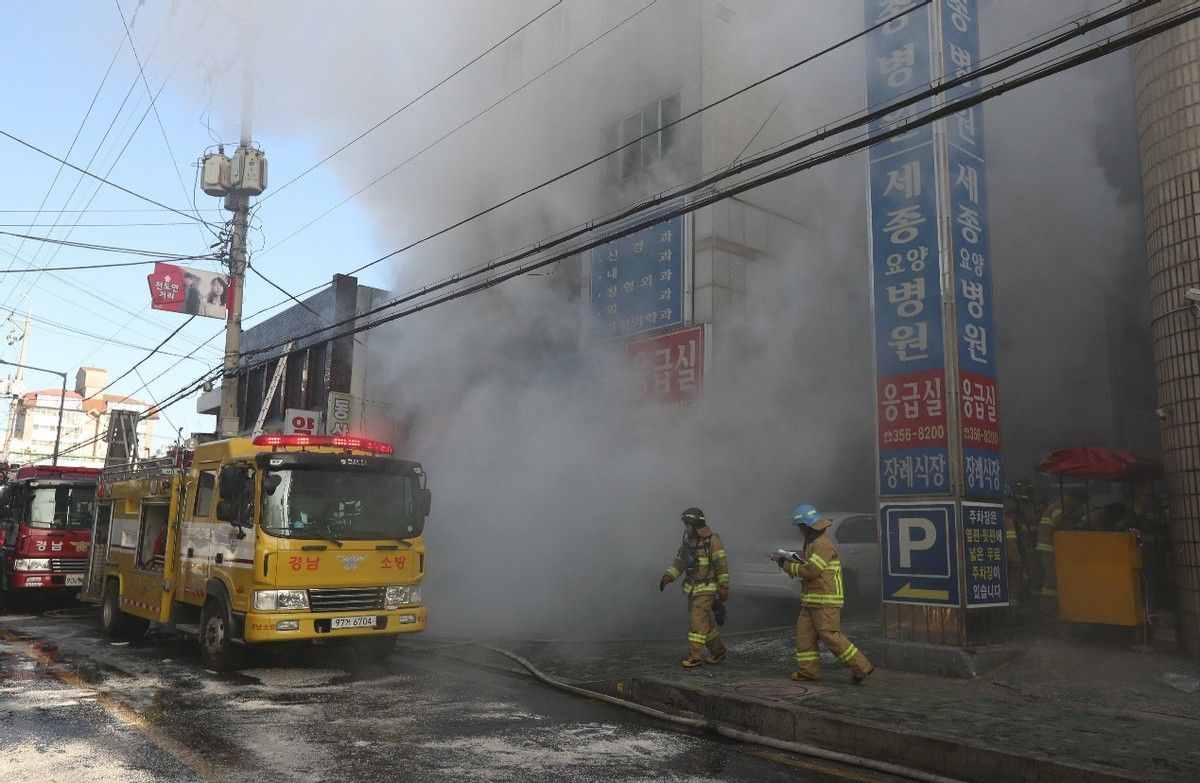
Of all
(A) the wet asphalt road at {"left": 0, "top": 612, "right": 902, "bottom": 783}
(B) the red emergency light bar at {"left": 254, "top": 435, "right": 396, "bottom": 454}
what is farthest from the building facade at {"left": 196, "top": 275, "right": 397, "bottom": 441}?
(A) the wet asphalt road at {"left": 0, "top": 612, "right": 902, "bottom": 783}

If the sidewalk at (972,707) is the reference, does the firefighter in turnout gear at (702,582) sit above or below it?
above

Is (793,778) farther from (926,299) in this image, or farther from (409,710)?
(926,299)

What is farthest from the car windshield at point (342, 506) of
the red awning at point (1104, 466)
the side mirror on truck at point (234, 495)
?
the red awning at point (1104, 466)

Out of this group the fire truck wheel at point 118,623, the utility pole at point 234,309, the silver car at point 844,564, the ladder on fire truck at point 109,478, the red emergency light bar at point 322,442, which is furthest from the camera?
the utility pole at point 234,309

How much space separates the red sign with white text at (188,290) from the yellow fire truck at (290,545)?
769cm

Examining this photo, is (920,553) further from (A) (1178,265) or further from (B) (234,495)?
(B) (234,495)

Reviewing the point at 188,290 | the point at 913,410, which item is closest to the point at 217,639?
the point at 913,410

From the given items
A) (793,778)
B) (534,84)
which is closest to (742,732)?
(793,778)

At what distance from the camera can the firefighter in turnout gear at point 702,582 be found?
679cm

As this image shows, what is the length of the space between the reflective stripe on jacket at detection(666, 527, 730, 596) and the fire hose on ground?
1192mm

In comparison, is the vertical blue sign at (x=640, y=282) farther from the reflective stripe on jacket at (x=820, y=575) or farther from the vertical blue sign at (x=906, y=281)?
the reflective stripe on jacket at (x=820, y=575)

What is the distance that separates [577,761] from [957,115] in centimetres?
572

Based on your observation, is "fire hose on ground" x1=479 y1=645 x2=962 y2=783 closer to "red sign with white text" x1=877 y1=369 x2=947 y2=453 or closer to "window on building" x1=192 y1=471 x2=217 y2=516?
"red sign with white text" x1=877 y1=369 x2=947 y2=453

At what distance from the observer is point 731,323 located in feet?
37.1
